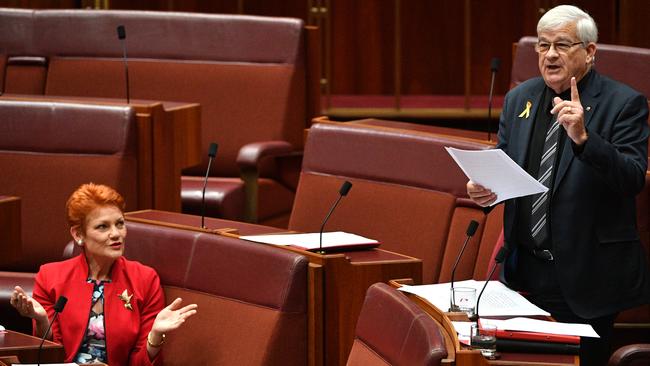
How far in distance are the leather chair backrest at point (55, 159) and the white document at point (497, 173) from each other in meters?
0.70

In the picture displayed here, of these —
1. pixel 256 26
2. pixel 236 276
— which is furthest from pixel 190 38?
pixel 236 276

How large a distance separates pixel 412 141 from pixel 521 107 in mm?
361

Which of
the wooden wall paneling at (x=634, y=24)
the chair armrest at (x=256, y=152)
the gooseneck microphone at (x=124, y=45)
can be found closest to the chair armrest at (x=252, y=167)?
the chair armrest at (x=256, y=152)

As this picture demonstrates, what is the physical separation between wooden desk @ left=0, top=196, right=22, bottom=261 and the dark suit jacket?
72cm

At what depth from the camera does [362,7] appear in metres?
2.84

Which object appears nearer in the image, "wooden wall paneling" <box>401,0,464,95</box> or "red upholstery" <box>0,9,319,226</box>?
"red upholstery" <box>0,9,319,226</box>

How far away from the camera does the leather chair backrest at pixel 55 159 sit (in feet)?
5.60

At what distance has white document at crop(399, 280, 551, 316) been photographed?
1.08m

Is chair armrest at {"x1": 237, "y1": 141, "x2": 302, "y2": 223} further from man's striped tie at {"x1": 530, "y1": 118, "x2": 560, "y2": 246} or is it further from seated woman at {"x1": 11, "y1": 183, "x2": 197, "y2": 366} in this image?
man's striped tie at {"x1": 530, "y1": 118, "x2": 560, "y2": 246}

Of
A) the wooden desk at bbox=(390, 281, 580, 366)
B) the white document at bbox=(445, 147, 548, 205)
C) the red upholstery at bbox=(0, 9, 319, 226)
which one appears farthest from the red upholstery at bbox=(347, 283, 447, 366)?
the red upholstery at bbox=(0, 9, 319, 226)

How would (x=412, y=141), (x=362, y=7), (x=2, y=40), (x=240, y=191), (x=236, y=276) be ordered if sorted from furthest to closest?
(x=362, y=7) → (x=2, y=40) → (x=240, y=191) → (x=412, y=141) → (x=236, y=276)

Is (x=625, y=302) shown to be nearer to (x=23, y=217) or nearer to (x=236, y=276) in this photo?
(x=236, y=276)

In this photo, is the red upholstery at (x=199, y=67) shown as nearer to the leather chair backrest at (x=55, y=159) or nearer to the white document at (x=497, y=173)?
the leather chair backrest at (x=55, y=159)

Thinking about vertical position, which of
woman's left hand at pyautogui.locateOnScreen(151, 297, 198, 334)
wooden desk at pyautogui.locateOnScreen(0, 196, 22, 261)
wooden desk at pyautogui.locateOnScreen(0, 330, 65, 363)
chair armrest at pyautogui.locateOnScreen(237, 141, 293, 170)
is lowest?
wooden desk at pyautogui.locateOnScreen(0, 330, 65, 363)
